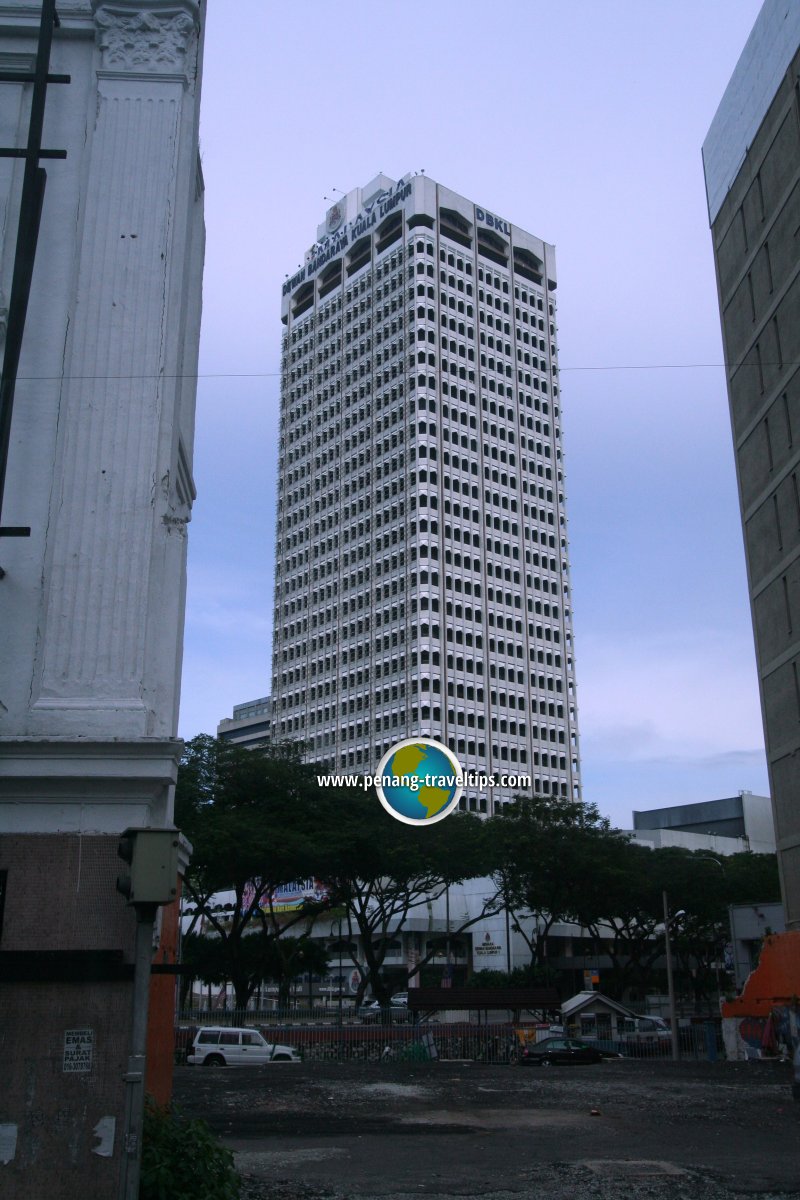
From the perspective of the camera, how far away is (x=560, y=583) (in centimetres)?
13550

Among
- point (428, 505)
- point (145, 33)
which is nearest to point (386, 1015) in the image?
point (145, 33)

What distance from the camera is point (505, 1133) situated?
2009 centimetres

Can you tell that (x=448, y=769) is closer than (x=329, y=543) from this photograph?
Yes

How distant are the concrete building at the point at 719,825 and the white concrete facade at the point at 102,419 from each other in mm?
106498

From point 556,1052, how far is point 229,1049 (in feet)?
39.0

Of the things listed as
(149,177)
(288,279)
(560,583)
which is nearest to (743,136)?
(149,177)

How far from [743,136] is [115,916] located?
147 feet

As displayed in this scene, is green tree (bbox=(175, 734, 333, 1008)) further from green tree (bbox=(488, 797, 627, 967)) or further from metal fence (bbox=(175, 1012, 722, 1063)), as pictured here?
green tree (bbox=(488, 797, 627, 967))

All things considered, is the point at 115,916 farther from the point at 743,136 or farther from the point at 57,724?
the point at 743,136

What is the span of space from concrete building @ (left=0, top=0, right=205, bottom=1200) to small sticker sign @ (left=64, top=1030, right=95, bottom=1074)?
0.4 inches

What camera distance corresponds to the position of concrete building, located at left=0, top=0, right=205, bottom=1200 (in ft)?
28.8

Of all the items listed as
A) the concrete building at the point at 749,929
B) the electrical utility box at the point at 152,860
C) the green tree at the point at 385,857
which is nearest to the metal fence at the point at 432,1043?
the concrete building at the point at 749,929

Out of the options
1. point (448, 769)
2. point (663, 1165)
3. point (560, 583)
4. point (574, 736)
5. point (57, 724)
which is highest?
point (560, 583)
